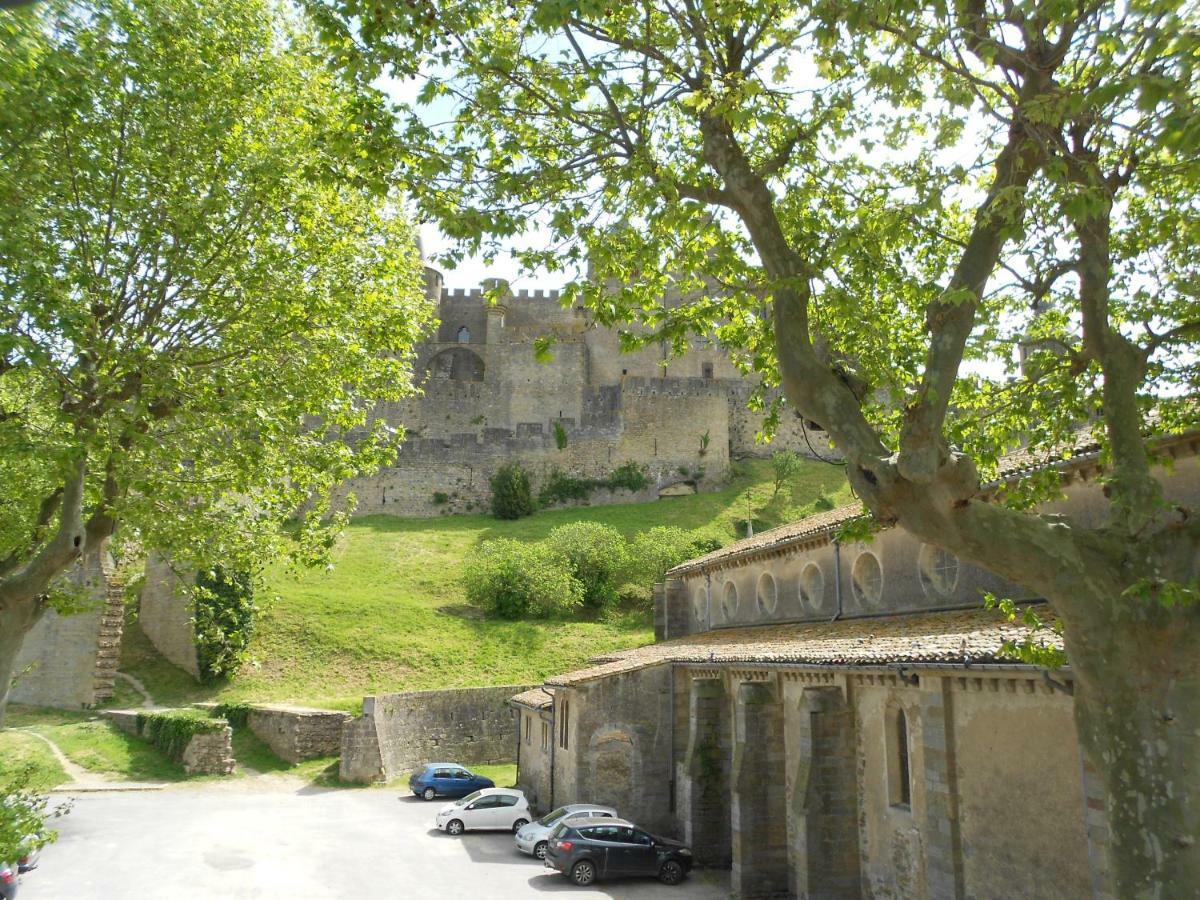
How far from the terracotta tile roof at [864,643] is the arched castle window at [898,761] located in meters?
1.15

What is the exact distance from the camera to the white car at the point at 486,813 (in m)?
20.5

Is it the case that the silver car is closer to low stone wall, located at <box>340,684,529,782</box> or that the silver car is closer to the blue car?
the blue car

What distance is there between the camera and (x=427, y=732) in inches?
1124

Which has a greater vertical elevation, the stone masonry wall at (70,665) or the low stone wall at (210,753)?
the stone masonry wall at (70,665)

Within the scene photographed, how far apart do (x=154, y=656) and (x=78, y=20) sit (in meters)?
28.2

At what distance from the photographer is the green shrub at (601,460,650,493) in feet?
174

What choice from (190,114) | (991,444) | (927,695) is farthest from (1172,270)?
(190,114)

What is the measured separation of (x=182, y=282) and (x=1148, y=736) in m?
11.2

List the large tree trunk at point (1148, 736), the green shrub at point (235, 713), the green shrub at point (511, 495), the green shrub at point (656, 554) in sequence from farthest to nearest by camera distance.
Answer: the green shrub at point (511, 495)
the green shrub at point (656, 554)
the green shrub at point (235, 713)
the large tree trunk at point (1148, 736)

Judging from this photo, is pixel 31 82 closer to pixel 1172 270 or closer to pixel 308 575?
pixel 1172 270

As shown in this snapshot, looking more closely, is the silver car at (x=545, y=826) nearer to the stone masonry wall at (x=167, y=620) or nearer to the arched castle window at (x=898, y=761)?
the arched castle window at (x=898, y=761)

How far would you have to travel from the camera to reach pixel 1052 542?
6.20m

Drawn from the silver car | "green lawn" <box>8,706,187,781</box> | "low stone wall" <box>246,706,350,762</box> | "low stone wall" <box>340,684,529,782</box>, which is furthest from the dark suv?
"green lawn" <box>8,706,187,781</box>

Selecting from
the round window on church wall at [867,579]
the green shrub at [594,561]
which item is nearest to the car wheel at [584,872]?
the round window on church wall at [867,579]
